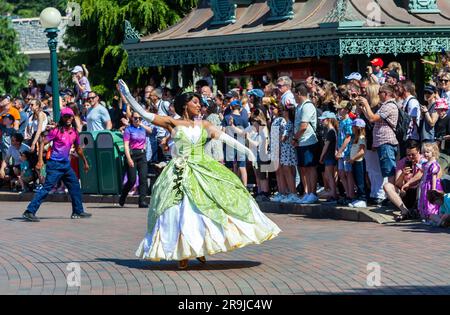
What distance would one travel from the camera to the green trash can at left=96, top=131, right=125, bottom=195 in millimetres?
Answer: 21875

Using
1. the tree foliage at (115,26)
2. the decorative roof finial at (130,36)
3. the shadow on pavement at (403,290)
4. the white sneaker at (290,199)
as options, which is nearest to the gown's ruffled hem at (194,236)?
the shadow on pavement at (403,290)

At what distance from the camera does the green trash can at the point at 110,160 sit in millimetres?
21875

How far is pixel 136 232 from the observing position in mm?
16141

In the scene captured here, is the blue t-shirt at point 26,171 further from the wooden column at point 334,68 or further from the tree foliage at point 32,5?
the tree foliage at point 32,5

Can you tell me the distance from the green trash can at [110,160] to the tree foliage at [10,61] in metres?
44.0

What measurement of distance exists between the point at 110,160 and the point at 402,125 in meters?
6.91

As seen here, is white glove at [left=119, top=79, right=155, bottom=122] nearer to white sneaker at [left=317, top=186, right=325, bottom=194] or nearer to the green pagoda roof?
white sneaker at [left=317, top=186, right=325, bottom=194]

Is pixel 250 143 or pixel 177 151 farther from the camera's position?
pixel 250 143

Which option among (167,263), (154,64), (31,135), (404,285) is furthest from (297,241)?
(154,64)

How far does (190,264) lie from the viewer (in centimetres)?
1259

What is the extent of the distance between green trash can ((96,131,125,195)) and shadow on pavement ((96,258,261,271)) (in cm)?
888

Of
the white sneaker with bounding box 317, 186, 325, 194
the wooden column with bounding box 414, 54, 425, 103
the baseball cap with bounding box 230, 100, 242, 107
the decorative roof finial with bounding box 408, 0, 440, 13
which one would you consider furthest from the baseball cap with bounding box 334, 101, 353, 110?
the wooden column with bounding box 414, 54, 425, 103
